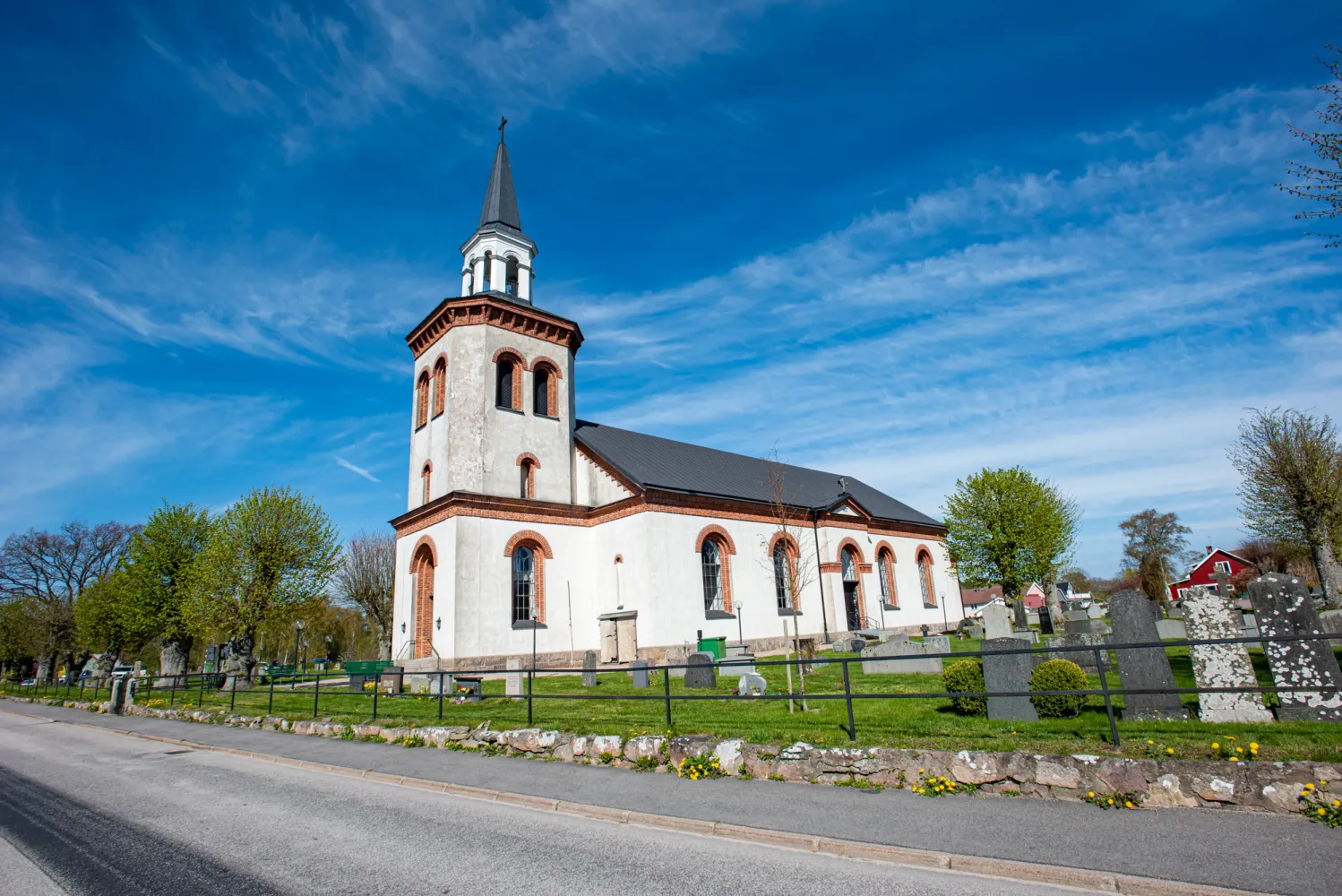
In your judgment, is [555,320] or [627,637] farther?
[555,320]

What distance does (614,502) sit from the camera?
2505 centimetres

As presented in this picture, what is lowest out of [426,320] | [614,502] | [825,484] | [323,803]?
[323,803]

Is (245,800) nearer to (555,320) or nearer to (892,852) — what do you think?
(892,852)

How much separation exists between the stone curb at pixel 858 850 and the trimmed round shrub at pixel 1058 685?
5093mm

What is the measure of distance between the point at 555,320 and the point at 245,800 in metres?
20.4

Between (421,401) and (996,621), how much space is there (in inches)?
862

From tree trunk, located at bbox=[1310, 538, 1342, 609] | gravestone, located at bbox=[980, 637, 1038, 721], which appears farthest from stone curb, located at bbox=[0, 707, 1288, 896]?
tree trunk, located at bbox=[1310, 538, 1342, 609]

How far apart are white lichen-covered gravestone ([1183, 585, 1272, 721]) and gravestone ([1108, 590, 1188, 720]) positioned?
340 millimetres

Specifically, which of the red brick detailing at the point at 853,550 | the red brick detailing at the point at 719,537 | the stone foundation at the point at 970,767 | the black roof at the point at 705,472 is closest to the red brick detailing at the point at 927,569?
the black roof at the point at 705,472

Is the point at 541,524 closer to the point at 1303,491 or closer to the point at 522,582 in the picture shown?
the point at 522,582

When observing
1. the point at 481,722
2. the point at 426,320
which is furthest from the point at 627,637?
the point at 426,320

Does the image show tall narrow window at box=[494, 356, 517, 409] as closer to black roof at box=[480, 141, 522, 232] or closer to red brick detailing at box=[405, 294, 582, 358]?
red brick detailing at box=[405, 294, 582, 358]

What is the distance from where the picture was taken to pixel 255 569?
26750mm

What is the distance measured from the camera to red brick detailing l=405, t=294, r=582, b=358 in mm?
24594
